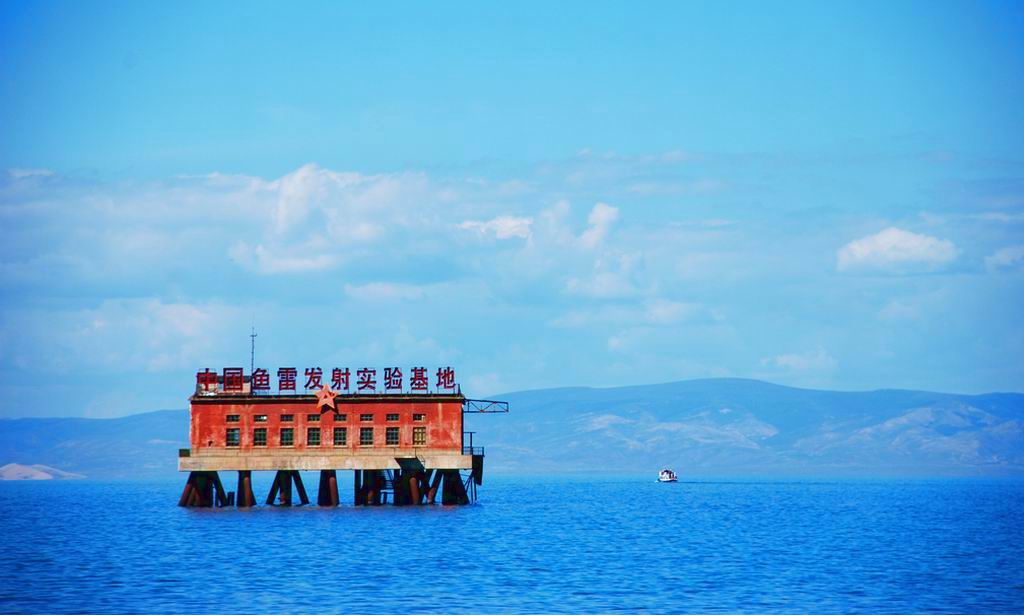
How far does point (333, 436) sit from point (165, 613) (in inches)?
2080

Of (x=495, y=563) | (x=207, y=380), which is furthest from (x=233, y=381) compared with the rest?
(x=495, y=563)

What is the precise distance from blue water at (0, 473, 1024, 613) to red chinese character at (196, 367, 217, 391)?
32.5 feet

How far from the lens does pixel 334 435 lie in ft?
377

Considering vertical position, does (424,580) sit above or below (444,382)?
below

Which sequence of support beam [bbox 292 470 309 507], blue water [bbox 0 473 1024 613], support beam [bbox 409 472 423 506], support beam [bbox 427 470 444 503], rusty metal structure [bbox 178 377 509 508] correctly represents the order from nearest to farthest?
blue water [bbox 0 473 1024 613]
rusty metal structure [bbox 178 377 509 508]
support beam [bbox 409 472 423 506]
support beam [bbox 292 470 309 507]
support beam [bbox 427 470 444 503]

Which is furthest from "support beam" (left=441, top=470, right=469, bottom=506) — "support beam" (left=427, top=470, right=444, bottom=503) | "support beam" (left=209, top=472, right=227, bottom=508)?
Result: "support beam" (left=209, top=472, right=227, bottom=508)

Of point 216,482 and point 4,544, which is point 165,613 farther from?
point 216,482

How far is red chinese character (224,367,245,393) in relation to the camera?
116000 mm

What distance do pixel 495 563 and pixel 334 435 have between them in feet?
118

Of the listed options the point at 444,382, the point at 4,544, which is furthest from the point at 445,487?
the point at 4,544

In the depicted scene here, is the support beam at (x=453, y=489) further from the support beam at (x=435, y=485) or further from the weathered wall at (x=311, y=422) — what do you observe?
the weathered wall at (x=311, y=422)

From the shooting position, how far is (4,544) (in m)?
97.9

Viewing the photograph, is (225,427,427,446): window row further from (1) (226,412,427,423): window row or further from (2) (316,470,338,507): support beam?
(2) (316,470,338,507): support beam

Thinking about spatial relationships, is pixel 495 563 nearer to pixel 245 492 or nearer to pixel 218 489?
pixel 245 492
